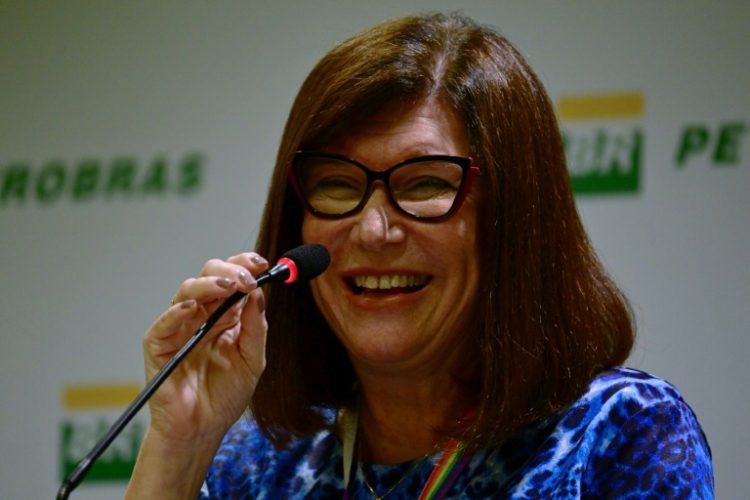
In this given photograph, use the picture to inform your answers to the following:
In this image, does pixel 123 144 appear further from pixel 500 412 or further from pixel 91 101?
pixel 500 412

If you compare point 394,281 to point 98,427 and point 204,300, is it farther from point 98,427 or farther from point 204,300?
point 98,427

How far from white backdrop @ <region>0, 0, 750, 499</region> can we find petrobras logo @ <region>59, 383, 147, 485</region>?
12 millimetres

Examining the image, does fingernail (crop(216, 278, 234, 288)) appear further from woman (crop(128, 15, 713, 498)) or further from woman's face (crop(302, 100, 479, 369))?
woman's face (crop(302, 100, 479, 369))

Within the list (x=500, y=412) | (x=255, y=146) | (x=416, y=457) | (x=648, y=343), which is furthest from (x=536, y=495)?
(x=255, y=146)

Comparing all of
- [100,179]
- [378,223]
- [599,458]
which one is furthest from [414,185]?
[100,179]

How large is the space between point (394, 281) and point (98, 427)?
147cm

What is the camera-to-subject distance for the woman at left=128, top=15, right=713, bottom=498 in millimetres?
1575

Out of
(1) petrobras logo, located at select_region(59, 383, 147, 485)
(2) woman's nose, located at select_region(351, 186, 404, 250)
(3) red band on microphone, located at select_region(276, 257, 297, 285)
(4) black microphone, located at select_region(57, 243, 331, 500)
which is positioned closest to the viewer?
(4) black microphone, located at select_region(57, 243, 331, 500)

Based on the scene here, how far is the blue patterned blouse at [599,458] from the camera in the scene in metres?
1.45

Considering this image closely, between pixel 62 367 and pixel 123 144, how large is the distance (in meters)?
0.60

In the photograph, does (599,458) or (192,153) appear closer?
(599,458)

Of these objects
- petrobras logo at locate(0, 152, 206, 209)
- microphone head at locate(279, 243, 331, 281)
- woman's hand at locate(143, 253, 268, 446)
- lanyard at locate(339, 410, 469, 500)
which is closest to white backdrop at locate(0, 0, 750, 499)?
petrobras logo at locate(0, 152, 206, 209)

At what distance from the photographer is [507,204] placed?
1.60 m

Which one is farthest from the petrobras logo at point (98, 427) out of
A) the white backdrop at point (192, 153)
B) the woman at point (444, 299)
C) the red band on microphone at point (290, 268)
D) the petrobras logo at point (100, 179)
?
the red band on microphone at point (290, 268)
